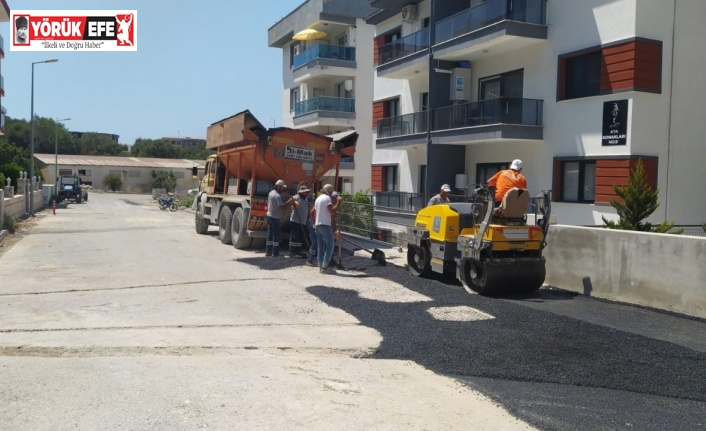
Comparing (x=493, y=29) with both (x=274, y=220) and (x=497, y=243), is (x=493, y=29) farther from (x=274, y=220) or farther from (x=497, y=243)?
(x=497, y=243)

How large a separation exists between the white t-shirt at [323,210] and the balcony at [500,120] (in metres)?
9.00

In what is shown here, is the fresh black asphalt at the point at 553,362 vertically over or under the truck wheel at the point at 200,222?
under

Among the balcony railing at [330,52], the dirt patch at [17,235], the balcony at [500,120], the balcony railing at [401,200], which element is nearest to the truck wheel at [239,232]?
the dirt patch at [17,235]

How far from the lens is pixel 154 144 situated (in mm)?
117438

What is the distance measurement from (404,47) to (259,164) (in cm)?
1154

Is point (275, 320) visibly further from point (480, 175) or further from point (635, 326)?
point (480, 175)

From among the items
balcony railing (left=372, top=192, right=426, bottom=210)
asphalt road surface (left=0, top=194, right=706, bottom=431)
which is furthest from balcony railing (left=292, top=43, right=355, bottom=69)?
asphalt road surface (left=0, top=194, right=706, bottom=431)

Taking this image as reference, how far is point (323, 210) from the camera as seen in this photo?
1307cm

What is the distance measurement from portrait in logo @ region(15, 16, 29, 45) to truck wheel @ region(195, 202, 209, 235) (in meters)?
9.17

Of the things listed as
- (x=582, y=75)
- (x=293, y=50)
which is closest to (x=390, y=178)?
(x=582, y=75)

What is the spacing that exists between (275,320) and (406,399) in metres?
3.46

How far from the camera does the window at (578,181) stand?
18.7 m

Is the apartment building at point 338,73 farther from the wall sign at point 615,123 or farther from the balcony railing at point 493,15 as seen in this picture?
the wall sign at point 615,123

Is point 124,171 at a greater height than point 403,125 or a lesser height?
lesser
